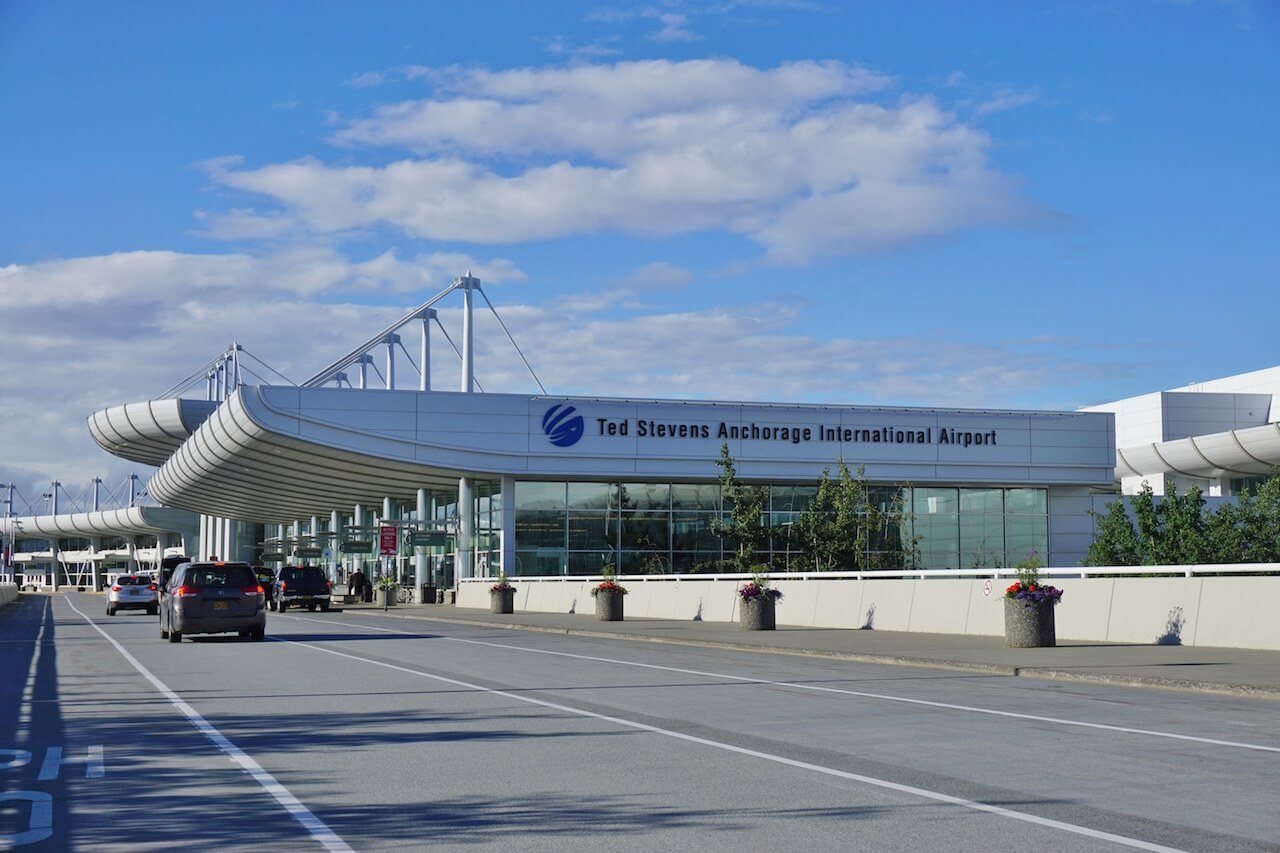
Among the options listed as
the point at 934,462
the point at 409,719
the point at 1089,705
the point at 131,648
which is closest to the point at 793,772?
the point at 409,719

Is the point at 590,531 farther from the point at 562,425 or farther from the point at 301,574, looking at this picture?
the point at 301,574

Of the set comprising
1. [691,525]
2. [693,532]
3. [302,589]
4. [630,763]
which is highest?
[691,525]

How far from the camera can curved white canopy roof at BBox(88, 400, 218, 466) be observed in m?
108

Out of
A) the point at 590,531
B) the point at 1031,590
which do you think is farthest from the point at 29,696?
the point at 590,531

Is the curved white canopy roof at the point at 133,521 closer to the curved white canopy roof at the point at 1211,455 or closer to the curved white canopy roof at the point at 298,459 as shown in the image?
the curved white canopy roof at the point at 298,459

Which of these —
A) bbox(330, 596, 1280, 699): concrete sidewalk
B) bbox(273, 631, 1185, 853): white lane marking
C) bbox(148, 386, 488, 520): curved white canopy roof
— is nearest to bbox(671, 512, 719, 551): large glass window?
bbox(148, 386, 488, 520): curved white canopy roof

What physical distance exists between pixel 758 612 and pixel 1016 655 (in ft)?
33.2

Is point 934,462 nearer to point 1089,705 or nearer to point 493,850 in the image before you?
point 1089,705

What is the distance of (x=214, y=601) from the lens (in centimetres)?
2908

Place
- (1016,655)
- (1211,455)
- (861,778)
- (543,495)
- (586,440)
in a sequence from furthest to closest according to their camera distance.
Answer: (1211,455) → (543,495) → (586,440) → (1016,655) → (861,778)

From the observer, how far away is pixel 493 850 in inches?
295

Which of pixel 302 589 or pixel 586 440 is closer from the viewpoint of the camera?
pixel 302 589

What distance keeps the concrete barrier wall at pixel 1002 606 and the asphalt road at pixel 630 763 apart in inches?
211

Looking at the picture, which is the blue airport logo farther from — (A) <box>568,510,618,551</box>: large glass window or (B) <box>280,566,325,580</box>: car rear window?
(B) <box>280,566,325,580</box>: car rear window
